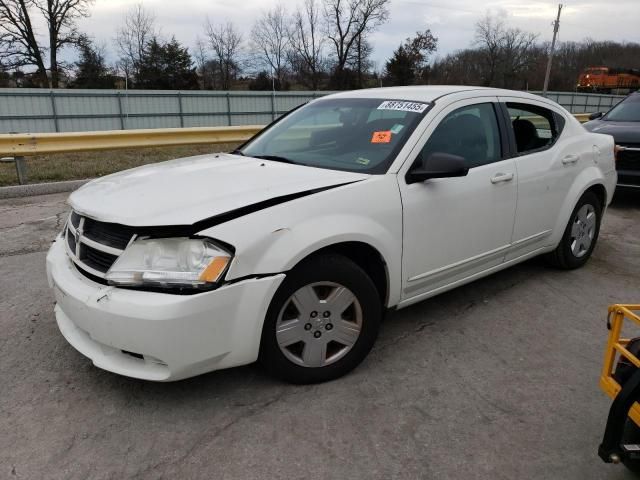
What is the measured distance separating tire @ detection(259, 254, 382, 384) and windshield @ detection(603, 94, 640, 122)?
24.3ft

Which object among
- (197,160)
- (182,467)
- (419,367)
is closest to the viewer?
(182,467)

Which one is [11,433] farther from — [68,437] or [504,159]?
[504,159]

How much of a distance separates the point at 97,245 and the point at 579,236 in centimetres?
402

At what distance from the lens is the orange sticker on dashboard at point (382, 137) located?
3.33m

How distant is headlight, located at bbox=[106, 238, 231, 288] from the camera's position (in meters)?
2.40

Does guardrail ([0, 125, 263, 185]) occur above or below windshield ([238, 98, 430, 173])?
below

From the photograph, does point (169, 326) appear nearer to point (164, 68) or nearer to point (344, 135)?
point (344, 135)

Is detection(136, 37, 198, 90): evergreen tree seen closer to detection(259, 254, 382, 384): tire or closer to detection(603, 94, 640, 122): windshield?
detection(603, 94, 640, 122): windshield

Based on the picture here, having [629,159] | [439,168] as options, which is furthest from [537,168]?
[629,159]

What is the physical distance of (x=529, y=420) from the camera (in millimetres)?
2629

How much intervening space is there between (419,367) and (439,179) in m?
1.15

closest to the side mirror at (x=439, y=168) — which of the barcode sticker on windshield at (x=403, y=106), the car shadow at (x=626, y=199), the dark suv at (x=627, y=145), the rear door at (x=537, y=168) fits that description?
the barcode sticker on windshield at (x=403, y=106)

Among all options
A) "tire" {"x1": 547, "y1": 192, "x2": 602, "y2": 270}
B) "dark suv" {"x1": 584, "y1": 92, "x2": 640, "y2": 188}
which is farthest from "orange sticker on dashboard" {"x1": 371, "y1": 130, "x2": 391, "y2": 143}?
"dark suv" {"x1": 584, "y1": 92, "x2": 640, "y2": 188}

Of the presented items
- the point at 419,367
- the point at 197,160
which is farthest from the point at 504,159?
the point at 197,160
